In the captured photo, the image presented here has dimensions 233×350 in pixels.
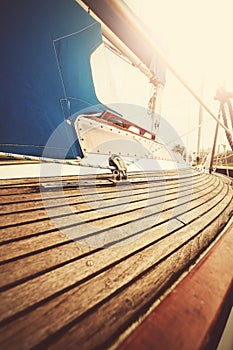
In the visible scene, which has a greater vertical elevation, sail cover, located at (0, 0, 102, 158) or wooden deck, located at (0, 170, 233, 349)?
sail cover, located at (0, 0, 102, 158)

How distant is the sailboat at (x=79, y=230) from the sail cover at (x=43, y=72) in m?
0.02

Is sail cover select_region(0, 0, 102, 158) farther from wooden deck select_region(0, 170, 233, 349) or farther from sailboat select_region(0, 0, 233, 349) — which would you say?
wooden deck select_region(0, 170, 233, 349)

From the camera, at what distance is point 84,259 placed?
2.99 ft

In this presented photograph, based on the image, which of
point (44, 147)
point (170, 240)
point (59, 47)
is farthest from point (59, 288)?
point (59, 47)

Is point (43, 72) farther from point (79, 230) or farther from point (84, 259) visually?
point (84, 259)

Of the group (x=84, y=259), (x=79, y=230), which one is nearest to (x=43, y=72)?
(x=79, y=230)

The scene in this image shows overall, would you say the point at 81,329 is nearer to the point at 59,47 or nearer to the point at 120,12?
the point at 120,12

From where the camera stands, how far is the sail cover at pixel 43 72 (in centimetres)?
250

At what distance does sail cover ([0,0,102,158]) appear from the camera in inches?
98.4

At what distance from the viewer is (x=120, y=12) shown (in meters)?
0.72

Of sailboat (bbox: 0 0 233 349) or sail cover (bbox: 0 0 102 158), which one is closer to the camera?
sailboat (bbox: 0 0 233 349)

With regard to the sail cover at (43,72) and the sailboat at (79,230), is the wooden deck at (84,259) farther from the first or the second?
the sail cover at (43,72)

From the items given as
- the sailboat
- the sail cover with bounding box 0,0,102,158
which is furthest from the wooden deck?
the sail cover with bounding box 0,0,102,158

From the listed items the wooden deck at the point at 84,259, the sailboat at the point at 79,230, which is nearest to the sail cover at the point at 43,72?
the sailboat at the point at 79,230
